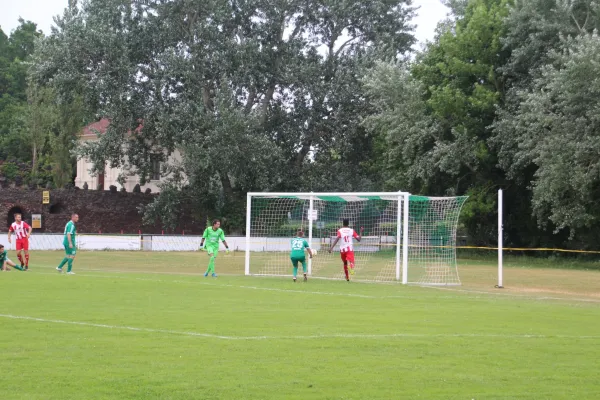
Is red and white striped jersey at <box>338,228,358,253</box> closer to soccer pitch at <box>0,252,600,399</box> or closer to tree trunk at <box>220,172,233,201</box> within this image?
soccer pitch at <box>0,252,600,399</box>

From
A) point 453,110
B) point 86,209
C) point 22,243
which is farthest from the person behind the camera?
point 86,209

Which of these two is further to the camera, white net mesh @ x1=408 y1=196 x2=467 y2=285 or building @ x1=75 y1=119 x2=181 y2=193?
building @ x1=75 y1=119 x2=181 y2=193

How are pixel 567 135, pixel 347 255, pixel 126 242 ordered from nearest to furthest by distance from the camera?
pixel 347 255
pixel 567 135
pixel 126 242

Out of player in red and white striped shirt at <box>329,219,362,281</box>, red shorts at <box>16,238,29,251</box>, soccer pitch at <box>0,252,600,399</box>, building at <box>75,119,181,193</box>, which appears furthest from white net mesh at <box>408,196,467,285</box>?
building at <box>75,119,181,193</box>

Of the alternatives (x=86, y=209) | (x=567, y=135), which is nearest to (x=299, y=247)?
(x=567, y=135)

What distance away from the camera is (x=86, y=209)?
203 ft

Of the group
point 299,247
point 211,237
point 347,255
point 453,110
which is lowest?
point 347,255

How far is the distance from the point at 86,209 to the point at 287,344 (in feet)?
172

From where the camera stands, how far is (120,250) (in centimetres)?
5019

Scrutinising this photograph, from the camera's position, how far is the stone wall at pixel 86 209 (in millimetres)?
60000

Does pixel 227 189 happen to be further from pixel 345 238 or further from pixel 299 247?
pixel 299 247

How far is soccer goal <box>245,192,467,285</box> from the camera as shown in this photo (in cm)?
2905

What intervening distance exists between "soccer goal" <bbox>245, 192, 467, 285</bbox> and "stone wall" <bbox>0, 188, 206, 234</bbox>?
26478mm

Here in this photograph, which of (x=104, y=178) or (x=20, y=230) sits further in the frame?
(x=104, y=178)
